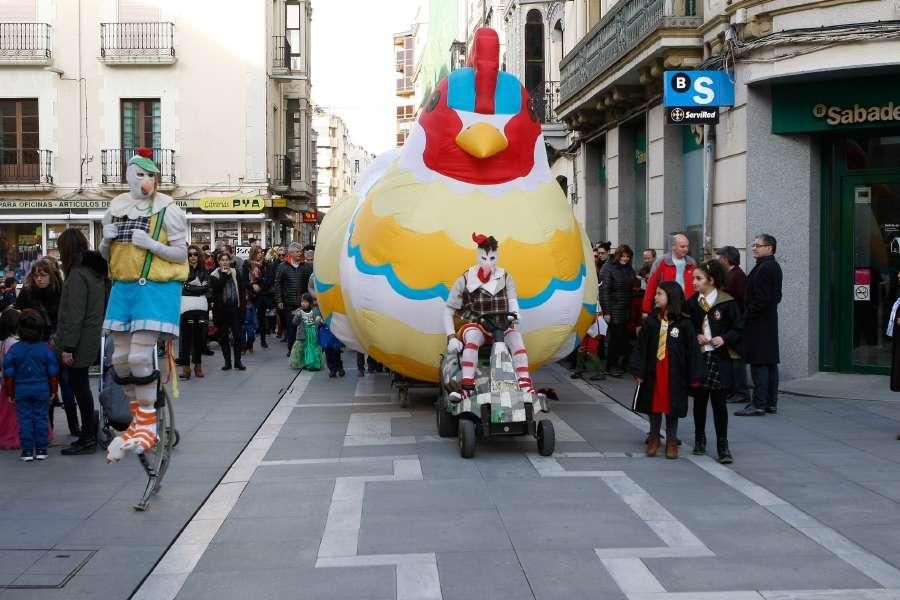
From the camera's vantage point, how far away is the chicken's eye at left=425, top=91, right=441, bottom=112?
9.96m

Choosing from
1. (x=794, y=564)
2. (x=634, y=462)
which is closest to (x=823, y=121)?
(x=634, y=462)

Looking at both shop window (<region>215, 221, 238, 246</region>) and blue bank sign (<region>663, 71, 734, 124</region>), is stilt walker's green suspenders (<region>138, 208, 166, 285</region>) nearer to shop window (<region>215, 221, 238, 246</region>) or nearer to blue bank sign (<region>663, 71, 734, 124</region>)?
blue bank sign (<region>663, 71, 734, 124</region>)

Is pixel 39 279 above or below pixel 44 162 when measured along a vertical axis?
below

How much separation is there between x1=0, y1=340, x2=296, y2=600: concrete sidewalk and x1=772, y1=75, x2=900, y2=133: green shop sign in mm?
7463

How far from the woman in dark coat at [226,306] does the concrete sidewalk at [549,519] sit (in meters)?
5.54

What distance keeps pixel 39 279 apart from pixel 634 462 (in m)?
5.40

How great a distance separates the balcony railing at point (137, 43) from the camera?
109ft

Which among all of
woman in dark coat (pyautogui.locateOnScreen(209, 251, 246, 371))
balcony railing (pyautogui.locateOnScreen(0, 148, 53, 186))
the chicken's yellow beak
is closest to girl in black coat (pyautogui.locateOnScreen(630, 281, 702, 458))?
the chicken's yellow beak

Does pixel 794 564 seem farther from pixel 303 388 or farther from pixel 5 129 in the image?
pixel 5 129

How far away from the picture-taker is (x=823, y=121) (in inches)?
520

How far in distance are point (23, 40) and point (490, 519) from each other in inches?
1234

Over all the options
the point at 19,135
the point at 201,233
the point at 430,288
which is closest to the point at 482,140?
the point at 430,288

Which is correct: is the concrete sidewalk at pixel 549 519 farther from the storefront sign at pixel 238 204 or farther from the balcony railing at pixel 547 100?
the storefront sign at pixel 238 204

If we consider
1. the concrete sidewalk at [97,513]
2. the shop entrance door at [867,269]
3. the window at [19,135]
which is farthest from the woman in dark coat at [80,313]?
the window at [19,135]
